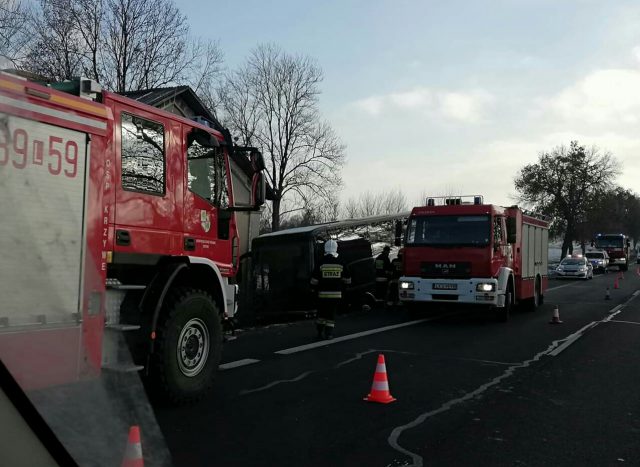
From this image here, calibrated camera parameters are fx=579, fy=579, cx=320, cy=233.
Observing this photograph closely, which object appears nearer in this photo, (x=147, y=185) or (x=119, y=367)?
(x=119, y=367)

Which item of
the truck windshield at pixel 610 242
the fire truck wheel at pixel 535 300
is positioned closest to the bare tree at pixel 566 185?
the truck windshield at pixel 610 242

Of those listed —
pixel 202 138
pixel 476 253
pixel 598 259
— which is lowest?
pixel 598 259

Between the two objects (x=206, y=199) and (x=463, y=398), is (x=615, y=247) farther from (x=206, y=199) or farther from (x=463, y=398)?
(x=206, y=199)

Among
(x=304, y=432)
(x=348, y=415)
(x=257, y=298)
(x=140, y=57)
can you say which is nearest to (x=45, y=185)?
(x=304, y=432)

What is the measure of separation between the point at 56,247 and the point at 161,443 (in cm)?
161

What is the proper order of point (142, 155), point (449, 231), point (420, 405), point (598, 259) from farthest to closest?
point (598, 259)
point (449, 231)
point (420, 405)
point (142, 155)

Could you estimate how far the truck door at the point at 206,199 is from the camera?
5828 millimetres

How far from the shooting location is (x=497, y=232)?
43.3 ft

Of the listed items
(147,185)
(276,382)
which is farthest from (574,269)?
(147,185)

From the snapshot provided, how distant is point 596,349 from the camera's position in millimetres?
9570

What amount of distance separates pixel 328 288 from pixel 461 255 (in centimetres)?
406

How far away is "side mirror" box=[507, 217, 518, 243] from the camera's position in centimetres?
1377

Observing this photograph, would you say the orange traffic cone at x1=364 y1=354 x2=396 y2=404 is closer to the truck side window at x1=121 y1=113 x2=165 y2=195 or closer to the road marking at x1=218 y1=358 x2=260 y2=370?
the road marking at x1=218 y1=358 x2=260 y2=370

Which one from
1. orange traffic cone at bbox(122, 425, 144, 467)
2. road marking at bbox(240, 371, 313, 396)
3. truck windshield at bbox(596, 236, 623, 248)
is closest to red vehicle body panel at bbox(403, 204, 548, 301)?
road marking at bbox(240, 371, 313, 396)
